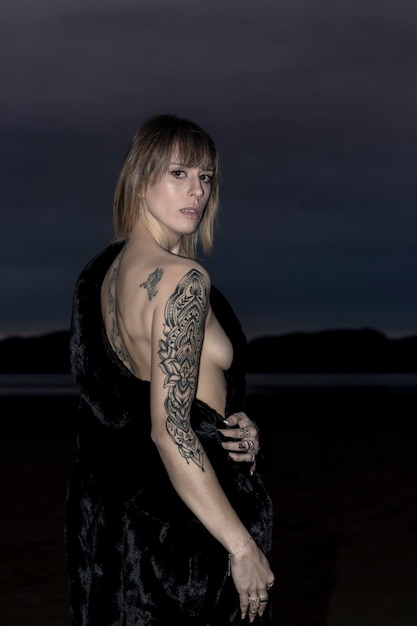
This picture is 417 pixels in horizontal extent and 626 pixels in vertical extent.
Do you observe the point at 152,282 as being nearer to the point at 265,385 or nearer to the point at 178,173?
the point at 178,173

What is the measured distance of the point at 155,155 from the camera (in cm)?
305

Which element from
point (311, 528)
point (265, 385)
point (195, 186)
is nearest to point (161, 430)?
point (195, 186)

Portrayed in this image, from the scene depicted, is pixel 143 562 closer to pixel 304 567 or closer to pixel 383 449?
pixel 304 567

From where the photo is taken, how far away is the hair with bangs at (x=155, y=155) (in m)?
3.05

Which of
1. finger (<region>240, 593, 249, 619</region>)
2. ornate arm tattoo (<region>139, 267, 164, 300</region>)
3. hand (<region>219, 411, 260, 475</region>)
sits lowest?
finger (<region>240, 593, 249, 619</region>)

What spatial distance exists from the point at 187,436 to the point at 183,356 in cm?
22

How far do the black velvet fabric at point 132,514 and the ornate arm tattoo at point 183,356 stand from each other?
0.49 ft

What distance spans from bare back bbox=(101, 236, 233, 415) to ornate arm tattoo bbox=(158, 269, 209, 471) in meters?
0.02

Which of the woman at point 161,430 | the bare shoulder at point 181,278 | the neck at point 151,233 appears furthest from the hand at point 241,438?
the neck at point 151,233

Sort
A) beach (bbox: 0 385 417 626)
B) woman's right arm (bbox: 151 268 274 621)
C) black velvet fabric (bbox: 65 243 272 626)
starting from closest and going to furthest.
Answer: woman's right arm (bbox: 151 268 274 621) → black velvet fabric (bbox: 65 243 272 626) → beach (bbox: 0 385 417 626)

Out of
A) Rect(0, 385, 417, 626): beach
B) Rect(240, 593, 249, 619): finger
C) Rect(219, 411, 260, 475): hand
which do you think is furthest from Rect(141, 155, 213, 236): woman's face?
Rect(240, 593, 249, 619): finger

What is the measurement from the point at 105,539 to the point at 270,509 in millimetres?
494

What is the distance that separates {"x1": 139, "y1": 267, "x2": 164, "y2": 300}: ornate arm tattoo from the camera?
113 inches

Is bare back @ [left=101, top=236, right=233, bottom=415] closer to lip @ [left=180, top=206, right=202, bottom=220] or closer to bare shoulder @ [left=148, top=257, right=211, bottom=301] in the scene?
bare shoulder @ [left=148, top=257, right=211, bottom=301]
